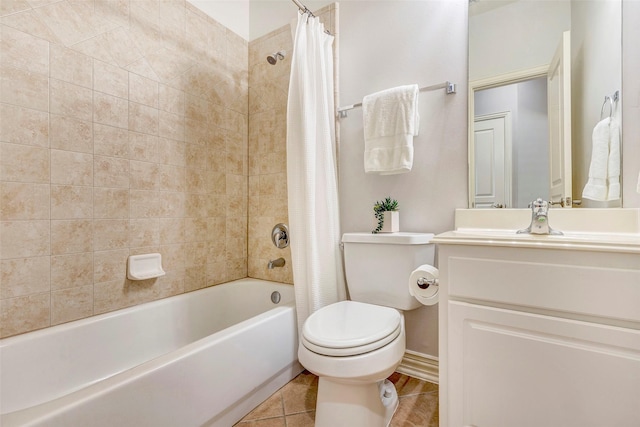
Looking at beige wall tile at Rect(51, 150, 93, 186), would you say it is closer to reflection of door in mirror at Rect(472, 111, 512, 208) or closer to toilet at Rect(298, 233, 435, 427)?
toilet at Rect(298, 233, 435, 427)

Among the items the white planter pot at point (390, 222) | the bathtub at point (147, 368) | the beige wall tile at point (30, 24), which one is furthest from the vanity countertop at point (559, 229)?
the beige wall tile at point (30, 24)

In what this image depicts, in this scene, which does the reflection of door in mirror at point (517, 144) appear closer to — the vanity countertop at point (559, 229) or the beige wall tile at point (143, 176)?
the vanity countertop at point (559, 229)

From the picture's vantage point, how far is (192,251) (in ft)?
5.82

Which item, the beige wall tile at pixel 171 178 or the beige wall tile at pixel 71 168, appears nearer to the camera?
the beige wall tile at pixel 71 168

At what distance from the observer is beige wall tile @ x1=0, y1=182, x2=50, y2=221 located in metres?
1.12

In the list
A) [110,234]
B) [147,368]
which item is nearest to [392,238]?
[147,368]

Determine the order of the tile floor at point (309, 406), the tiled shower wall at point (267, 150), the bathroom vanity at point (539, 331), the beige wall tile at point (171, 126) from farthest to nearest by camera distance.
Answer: the tiled shower wall at point (267, 150) < the beige wall tile at point (171, 126) < the tile floor at point (309, 406) < the bathroom vanity at point (539, 331)

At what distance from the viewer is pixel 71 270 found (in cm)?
129

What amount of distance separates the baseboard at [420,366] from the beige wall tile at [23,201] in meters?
1.81

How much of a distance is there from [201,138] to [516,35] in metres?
1.72

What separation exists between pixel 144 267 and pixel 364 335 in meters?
1.18

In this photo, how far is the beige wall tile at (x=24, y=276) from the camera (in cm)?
112

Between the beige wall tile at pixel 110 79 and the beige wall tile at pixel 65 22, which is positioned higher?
the beige wall tile at pixel 65 22

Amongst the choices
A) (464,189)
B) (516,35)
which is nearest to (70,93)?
(464,189)
